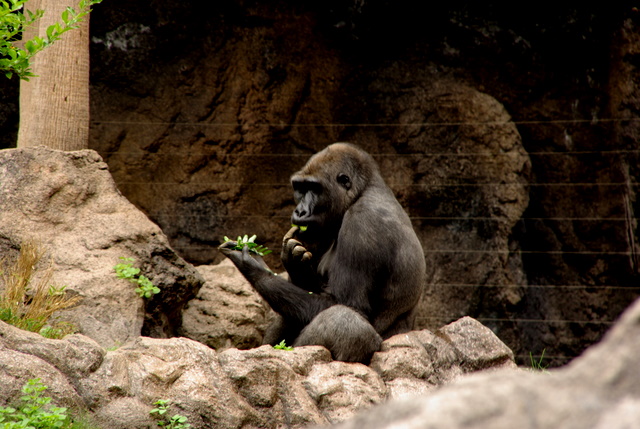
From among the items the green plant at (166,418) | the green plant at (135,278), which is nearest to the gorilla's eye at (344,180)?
the green plant at (135,278)

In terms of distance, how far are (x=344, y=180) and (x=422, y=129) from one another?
92.6 inches

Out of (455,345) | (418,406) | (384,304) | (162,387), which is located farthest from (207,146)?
(418,406)

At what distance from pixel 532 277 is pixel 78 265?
4.54m

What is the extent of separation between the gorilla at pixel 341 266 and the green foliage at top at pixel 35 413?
1.69 meters

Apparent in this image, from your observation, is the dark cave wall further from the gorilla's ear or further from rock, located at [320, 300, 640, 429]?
rock, located at [320, 300, 640, 429]

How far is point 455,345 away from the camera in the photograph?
4293mm

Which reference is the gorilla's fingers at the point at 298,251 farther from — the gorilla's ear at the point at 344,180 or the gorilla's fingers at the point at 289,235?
the gorilla's ear at the point at 344,180

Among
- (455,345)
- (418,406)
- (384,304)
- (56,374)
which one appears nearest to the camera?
(418,406)

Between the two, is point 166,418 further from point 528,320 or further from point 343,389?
point 528,320

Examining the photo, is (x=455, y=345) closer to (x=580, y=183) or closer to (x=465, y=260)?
(x=465, y=260)

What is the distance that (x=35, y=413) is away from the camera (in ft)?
8.96

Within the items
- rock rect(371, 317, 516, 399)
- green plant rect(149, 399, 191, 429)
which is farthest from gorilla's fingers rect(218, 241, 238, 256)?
green plant rect(149, 399, 191, 429)

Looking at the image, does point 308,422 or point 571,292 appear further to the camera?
point 571,292

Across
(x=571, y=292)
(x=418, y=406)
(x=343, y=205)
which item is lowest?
(x=571, y=292)
